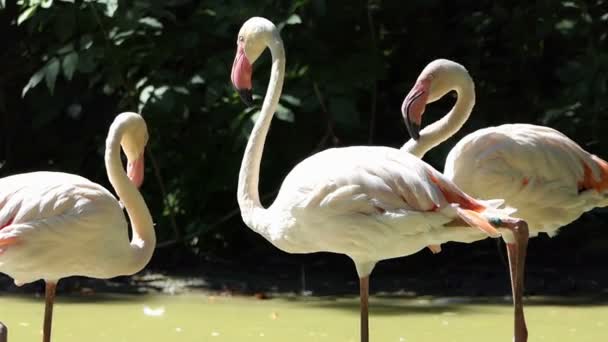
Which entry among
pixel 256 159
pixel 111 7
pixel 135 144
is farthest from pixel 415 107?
pixel 111 7

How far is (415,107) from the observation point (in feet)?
17.4

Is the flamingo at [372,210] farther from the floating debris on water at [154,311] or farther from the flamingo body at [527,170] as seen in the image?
the floating debris on water at [154,311]

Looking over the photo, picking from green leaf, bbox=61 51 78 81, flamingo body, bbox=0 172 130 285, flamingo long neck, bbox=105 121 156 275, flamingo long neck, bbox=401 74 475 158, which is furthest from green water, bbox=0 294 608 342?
green leaf, bbox=61 51 78 81

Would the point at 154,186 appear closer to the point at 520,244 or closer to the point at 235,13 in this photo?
the point at 235,13

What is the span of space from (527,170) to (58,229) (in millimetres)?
2072

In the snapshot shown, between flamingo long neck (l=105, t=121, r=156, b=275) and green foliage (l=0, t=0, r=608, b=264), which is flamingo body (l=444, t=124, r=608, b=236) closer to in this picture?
flamingo long neck (l=105, t=121, r=156, b=275)

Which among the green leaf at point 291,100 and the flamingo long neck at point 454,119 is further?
the green leaf at point 291,100

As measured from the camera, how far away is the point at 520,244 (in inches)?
190

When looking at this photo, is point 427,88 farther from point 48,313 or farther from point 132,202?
point 48,313

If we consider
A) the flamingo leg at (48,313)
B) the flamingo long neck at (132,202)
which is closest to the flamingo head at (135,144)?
the flamingo long neck at (132,202)

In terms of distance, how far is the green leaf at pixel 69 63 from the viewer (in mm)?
6750

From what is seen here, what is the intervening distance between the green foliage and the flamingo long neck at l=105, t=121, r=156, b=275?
4.97 feet

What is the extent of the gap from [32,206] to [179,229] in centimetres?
305

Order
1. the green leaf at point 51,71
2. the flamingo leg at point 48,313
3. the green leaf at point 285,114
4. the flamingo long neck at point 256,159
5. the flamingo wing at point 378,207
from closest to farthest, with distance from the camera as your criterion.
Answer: the flamingo wing at point 378,207
the flamingo leg at point 48,313
the flamingo long neck at point 256,159
the green leaf at point 51,71
the green leaf at point 285,114
